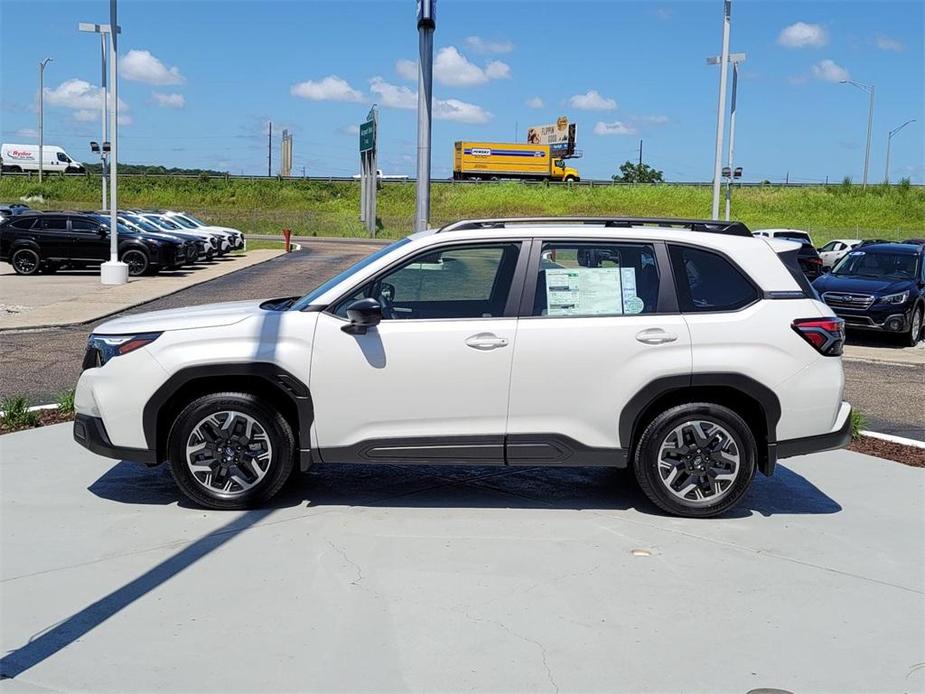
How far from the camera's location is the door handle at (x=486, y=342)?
19.2ft

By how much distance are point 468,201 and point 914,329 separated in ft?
204

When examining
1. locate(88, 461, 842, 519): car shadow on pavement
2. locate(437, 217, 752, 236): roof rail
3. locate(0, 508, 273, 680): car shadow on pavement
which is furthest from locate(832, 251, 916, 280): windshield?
locate(0, 508, 273, 680): car shadow on pavement

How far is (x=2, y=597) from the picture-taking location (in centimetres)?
466

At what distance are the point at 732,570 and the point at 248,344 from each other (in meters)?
3.00

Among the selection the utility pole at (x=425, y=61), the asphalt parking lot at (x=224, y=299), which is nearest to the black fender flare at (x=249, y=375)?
the asphalt parking lot at (x=224, y=299)

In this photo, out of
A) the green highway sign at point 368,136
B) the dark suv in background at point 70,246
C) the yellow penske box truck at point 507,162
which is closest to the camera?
the dark suv in background at point 70,246

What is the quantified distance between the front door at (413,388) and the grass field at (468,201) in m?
59.0

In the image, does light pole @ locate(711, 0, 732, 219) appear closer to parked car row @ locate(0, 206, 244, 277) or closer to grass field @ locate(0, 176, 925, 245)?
parked car row @ locate(0, 206, 244, 277)

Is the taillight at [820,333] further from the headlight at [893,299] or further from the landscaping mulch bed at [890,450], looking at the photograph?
the headlight at [893,299]

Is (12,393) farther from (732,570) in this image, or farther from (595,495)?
(732,570)

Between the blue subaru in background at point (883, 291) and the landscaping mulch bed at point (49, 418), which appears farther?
the blue subaru in background at point (883, 291)

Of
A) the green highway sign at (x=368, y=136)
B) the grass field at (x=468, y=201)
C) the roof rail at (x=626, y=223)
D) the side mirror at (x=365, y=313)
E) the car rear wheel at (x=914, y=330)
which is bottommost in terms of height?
the car rear wheel at (x=914, y=330)

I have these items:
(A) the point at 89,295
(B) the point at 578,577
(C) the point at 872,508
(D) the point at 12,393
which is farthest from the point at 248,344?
(A) the point at 89,295

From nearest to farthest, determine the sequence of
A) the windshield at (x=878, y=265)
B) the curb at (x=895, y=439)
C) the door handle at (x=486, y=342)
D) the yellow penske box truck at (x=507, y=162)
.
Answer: the door handle at (x=486, y=342)
the curb at (x=895, y=439)
the windshield at (x=878, y=265)
the yellow penske box truck at (x=507, y=162)
